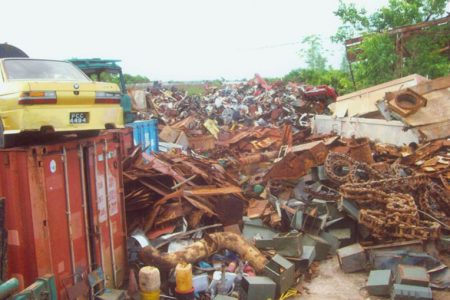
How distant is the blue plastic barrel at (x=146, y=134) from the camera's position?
12045mm

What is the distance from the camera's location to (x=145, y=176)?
295 inches

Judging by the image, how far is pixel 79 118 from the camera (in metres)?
5.46

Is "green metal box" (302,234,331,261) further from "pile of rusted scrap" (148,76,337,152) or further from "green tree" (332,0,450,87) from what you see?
"green tree" (332,0,450,87)

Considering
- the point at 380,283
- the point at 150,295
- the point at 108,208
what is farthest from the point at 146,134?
the point at 380,283

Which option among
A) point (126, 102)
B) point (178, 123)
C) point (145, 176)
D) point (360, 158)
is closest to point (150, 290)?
point (145, 176)

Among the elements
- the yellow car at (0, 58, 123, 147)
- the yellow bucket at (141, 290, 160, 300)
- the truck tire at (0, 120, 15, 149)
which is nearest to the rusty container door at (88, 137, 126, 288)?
the yellow car at (0, 58, 123, 147)

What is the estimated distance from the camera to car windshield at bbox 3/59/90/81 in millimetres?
5836

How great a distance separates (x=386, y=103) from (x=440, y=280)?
6.45m

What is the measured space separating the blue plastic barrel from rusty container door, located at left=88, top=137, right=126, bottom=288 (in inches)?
230

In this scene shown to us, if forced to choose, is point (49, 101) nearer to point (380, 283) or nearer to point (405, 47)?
point (380, 283)

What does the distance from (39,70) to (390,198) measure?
18.2ft

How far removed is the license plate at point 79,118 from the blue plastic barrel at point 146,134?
20.6 ft

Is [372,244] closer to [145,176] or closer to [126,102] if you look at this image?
[145,176]

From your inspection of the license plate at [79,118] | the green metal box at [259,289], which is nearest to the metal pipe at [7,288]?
the license plate at [79,118]
